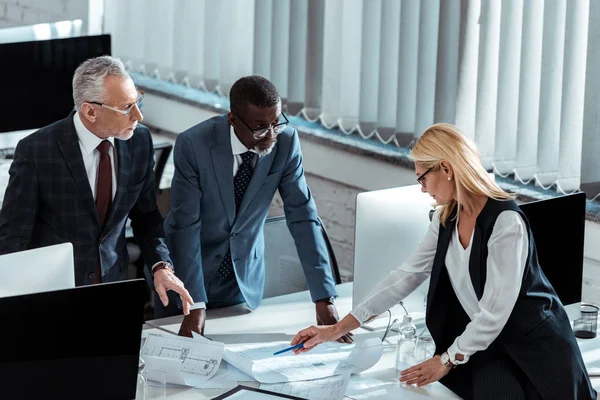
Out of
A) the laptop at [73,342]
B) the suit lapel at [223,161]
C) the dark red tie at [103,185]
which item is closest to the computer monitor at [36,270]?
the laptop at [73,342]

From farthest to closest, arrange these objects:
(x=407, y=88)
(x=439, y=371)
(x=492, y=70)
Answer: (x=407, y=88) < (x=492, y=70) < (x=439, y=371)

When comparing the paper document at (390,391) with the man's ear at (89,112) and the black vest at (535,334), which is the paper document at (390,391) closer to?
the black vest at (535,334)

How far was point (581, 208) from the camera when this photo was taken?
2.90 m

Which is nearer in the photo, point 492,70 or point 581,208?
point 581,208

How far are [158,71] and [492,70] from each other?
2.38 meters

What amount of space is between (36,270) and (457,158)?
3.37 feet

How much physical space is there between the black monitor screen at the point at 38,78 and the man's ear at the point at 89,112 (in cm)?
202

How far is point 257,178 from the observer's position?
304 centimetres

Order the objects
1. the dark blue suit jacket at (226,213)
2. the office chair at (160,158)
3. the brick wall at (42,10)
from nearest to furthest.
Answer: the dark blue suit jacket at (226,213) → the office chair at (160,158) → the brick wall at (42,10)

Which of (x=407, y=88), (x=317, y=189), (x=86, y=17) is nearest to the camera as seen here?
(x=407, y=88)

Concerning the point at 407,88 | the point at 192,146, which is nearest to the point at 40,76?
the point at 407,88

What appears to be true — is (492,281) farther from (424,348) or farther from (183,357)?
(183,357)

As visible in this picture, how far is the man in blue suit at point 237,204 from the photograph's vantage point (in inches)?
114

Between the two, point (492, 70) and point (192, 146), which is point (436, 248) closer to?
point (192, 146)
